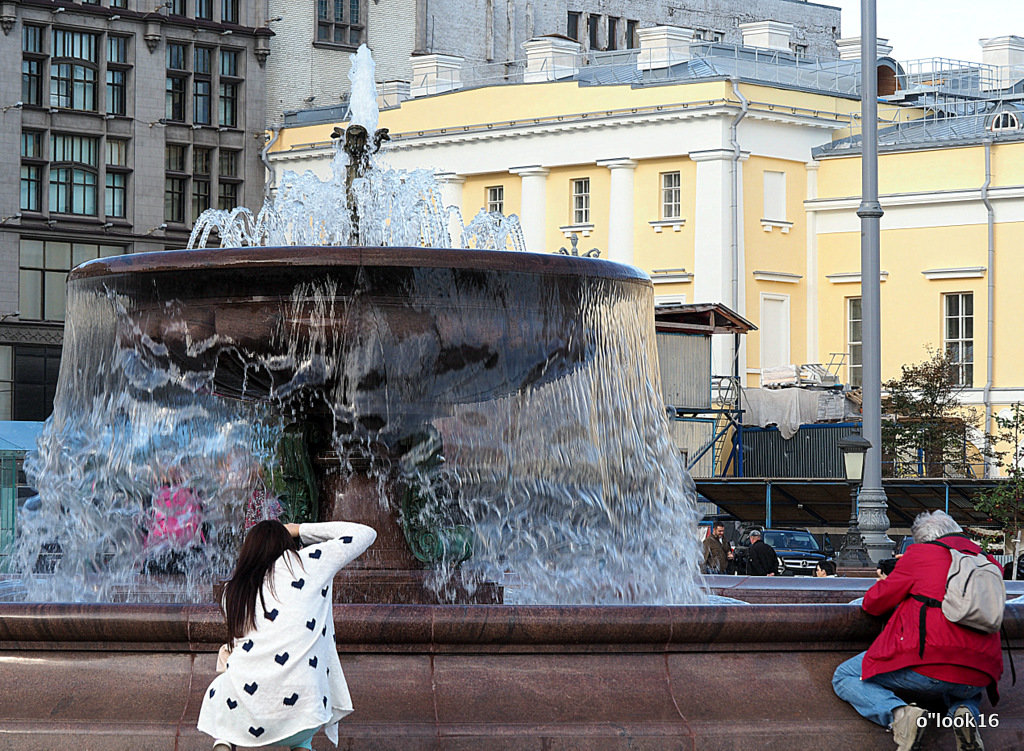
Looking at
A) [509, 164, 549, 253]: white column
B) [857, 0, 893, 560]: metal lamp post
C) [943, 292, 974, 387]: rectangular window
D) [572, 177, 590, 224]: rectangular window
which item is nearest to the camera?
[857, 0, 893, 560]: metal lamp post

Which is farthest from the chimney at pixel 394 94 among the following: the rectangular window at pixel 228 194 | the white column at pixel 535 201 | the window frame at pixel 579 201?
the window frame at pixel 579 201

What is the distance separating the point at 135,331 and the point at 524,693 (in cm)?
281

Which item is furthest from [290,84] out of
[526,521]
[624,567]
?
[624,567]

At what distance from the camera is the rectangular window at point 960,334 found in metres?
41.9

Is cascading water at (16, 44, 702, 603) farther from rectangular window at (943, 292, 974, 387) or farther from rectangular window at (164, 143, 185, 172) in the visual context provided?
rectangular window at (164, 143, 185, 172)

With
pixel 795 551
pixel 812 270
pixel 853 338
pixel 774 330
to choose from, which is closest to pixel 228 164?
pixel 774 330

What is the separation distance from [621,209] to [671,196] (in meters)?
1.20

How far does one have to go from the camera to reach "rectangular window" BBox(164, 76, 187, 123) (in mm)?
50656

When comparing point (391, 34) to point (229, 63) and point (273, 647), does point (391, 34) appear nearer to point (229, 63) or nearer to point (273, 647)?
point (229, 63)

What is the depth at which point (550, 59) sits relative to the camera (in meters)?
47.7

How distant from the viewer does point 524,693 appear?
7.69m

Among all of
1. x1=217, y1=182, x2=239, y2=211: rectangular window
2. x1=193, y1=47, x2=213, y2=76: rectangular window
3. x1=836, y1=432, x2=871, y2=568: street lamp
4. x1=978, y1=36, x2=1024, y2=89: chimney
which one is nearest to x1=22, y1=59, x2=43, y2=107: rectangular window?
x1=193, y1=47, x2=213, y2=76: rectangular window

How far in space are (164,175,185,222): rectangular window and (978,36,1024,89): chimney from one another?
65.2 ft

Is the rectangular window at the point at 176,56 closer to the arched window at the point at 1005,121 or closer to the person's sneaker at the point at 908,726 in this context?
the arched window at the point at 1005,121
